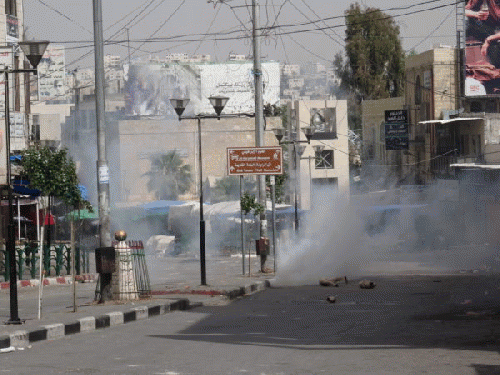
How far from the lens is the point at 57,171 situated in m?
40.2

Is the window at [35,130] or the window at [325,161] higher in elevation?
the window at [35,130]

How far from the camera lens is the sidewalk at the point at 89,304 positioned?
1471 centimetres

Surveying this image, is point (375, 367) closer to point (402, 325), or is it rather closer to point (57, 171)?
point (402, 325)

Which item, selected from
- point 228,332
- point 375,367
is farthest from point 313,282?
point 375,367

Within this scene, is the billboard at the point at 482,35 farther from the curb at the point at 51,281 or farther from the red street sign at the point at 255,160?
the red street sign at the point at 255,160

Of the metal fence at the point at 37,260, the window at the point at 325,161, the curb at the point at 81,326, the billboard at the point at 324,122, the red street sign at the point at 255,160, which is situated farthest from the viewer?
the billboard at the point at 324,122

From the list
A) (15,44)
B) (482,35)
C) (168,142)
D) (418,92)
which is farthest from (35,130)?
(418,92)

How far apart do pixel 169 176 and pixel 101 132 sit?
61.5 metres

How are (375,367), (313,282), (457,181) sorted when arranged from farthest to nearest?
1. (457,181)
2. (313,282)
3. (375,367)

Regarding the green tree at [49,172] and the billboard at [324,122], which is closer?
the green tree at [49,172]

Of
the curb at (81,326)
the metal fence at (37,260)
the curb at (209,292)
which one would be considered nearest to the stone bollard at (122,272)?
the curb at (81,326)

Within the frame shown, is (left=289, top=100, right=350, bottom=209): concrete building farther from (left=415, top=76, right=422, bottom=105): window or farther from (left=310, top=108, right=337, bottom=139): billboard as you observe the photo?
(left=415, top=76, right=422, bottom=105): window

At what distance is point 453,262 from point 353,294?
624 inches

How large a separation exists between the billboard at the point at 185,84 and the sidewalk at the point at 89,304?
46281 mm
